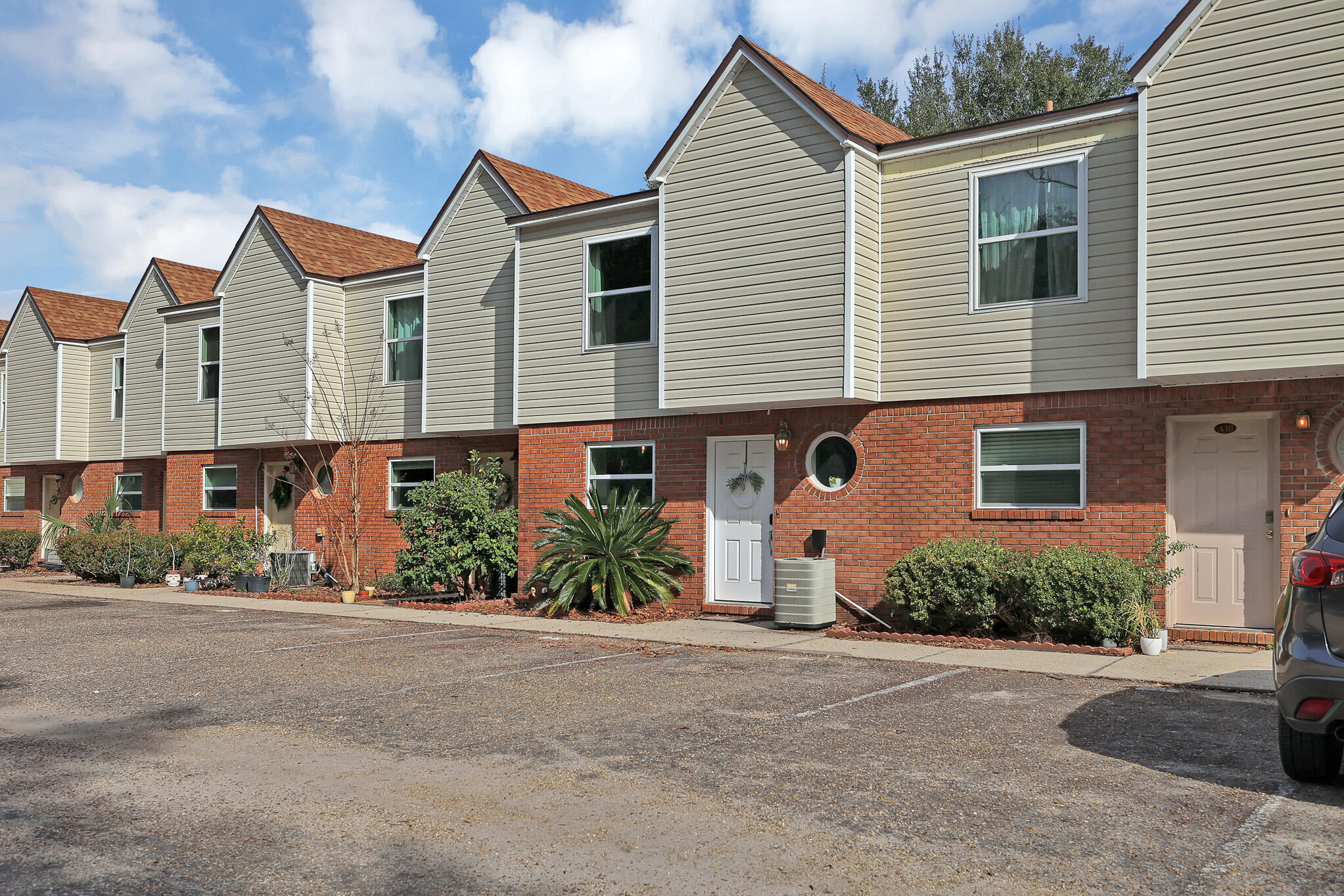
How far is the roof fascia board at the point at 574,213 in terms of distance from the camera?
15508 mm

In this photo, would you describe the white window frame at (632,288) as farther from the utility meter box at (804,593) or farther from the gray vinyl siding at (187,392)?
the gray vinyl siding at (187,392)

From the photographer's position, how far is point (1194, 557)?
11812 millimetres

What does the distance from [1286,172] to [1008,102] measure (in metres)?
23.8

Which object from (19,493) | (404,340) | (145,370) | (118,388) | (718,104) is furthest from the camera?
(19,493)

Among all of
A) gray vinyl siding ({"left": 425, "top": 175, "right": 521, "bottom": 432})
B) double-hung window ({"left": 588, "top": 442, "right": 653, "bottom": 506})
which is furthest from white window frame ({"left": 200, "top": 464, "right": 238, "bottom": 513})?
double-hung window ({"left": 588, "top": 442, "right": 653, "bottom": 506})

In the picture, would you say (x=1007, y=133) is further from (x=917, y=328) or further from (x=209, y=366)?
(x=209, y=366)

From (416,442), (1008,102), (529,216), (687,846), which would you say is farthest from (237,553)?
(1008,102)

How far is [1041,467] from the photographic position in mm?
12438

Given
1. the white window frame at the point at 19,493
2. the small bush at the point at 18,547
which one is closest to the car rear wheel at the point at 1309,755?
the small bush at the point at 18,547

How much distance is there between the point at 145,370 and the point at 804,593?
62.1 feet

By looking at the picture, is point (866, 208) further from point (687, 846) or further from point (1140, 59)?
point (687, 846)

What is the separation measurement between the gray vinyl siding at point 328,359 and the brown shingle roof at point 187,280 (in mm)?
5525

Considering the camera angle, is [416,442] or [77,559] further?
[77,559]

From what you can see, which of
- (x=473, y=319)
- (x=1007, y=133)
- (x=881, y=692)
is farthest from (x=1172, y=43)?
(x=473, y=319)
